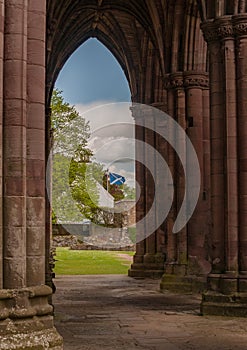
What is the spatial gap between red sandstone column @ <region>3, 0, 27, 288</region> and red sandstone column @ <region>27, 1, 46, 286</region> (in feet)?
0.31

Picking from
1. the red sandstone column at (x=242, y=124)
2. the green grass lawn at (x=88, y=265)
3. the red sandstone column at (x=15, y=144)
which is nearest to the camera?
the red sandstone column at (x=15, y=144)

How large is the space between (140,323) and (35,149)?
15.5 feet

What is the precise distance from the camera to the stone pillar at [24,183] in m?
7.20

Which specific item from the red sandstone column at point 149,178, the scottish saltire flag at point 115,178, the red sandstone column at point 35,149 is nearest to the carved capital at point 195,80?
the red sandstone column at point 149,178

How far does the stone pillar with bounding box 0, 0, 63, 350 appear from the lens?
720cm

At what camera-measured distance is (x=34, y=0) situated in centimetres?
784

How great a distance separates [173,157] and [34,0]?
10.9m

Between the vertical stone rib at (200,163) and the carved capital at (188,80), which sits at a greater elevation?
the carved capital at (188,80)

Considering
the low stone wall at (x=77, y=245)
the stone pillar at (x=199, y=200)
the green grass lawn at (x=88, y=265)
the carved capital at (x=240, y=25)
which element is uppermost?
the carved capital at (x=240, y=25)

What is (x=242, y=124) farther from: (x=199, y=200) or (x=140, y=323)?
(x=199, y=200)

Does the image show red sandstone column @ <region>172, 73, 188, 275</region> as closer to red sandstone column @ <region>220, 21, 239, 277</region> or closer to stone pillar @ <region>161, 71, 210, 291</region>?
stone pillar @ <region>161, 71, 210, 291</region>

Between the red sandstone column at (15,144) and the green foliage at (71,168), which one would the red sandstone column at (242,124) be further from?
the green foliage at (71,168)

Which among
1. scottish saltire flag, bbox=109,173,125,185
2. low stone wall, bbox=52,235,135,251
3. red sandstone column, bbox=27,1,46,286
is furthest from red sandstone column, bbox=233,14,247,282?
scottish saltire flag, bbox=109,173,125,185

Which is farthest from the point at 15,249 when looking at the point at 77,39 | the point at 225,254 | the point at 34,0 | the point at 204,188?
the point at 77,39
